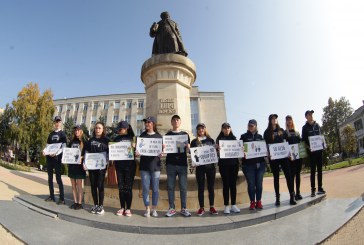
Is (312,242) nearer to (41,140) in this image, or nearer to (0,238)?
(0,238)

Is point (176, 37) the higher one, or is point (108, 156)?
point (176, 37)

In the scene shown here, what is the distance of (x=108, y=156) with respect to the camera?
5457 mm

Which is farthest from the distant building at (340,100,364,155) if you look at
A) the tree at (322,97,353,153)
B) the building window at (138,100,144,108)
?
the building window at (138,100,144,108)

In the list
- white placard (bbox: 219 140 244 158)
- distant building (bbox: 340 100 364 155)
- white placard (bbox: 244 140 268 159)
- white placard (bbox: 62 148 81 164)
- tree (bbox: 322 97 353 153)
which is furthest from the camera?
tree (bbox: 322 97 353 153)

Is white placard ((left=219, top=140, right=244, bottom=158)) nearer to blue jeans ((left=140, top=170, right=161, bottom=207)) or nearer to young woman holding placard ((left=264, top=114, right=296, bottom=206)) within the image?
young woman holding placard ((left=264, top=114, right=296, bottom=206))

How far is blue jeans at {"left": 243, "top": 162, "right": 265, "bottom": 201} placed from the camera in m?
5.51

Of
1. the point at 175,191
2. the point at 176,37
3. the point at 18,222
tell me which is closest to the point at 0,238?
the point at 18,222

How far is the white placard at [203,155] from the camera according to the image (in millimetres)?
5215

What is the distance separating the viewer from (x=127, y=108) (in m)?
56.7

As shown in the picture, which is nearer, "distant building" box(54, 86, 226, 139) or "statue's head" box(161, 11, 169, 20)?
"statue's head" box(161, 11, 169, 20)

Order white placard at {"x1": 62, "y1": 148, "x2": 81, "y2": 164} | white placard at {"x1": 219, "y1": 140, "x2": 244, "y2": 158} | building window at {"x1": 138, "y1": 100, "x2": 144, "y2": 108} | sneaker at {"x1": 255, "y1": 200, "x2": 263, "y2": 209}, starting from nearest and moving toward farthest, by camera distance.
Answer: white placard at {"x1": 219, "y1": 140, "x2": 244, "y2": 158} → sneaker at {"x1": 255, "y1": 200, "x2": 263, "y2": 209} → white placard at {"x1": 62, "y1": 148, "x2": 81, "y2": 164} → building window at {"x1": 138, "y1": 100, "x2": 144, "y2": 108}

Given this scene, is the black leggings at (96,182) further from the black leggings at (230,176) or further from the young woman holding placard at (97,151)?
the black leggings at (230,176)

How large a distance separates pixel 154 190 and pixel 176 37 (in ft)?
21.8

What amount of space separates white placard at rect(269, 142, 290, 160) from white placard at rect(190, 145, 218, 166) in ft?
4.88
